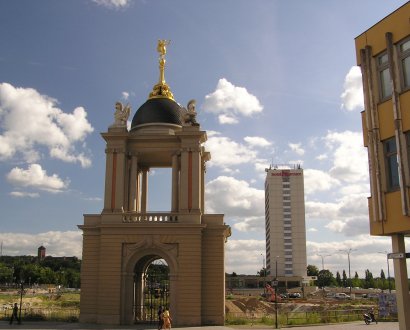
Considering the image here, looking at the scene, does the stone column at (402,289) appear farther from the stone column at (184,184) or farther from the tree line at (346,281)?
the tree line at (346,281)

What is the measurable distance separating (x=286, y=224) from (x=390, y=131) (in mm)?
156145

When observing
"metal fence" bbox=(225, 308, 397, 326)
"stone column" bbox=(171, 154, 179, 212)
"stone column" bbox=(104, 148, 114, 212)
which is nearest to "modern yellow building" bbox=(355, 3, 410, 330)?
"stone column" bbox=(171, 154, 179, 212)

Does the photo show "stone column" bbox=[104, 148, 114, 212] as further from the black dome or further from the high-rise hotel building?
the high-rise hotel building

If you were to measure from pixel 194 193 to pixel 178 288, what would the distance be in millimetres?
6724

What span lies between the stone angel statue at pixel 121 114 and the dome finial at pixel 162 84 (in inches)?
118

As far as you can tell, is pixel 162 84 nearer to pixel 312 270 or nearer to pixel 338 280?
pixel 338 280

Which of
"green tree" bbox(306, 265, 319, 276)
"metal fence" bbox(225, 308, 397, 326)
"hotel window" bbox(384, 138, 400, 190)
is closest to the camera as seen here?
"hotel window" bbox(384, 138, 400, 190)

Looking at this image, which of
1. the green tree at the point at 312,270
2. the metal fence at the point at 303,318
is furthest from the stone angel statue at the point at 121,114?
the green tree at the point at 312,270

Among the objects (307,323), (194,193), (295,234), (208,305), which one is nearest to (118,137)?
(194,193)

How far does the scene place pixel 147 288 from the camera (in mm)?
39938

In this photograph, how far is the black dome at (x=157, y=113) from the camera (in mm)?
40219

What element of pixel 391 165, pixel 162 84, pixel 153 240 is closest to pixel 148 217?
pixel 153 240

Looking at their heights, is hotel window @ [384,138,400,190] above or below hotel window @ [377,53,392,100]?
below

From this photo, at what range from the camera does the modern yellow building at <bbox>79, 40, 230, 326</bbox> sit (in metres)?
35.1
